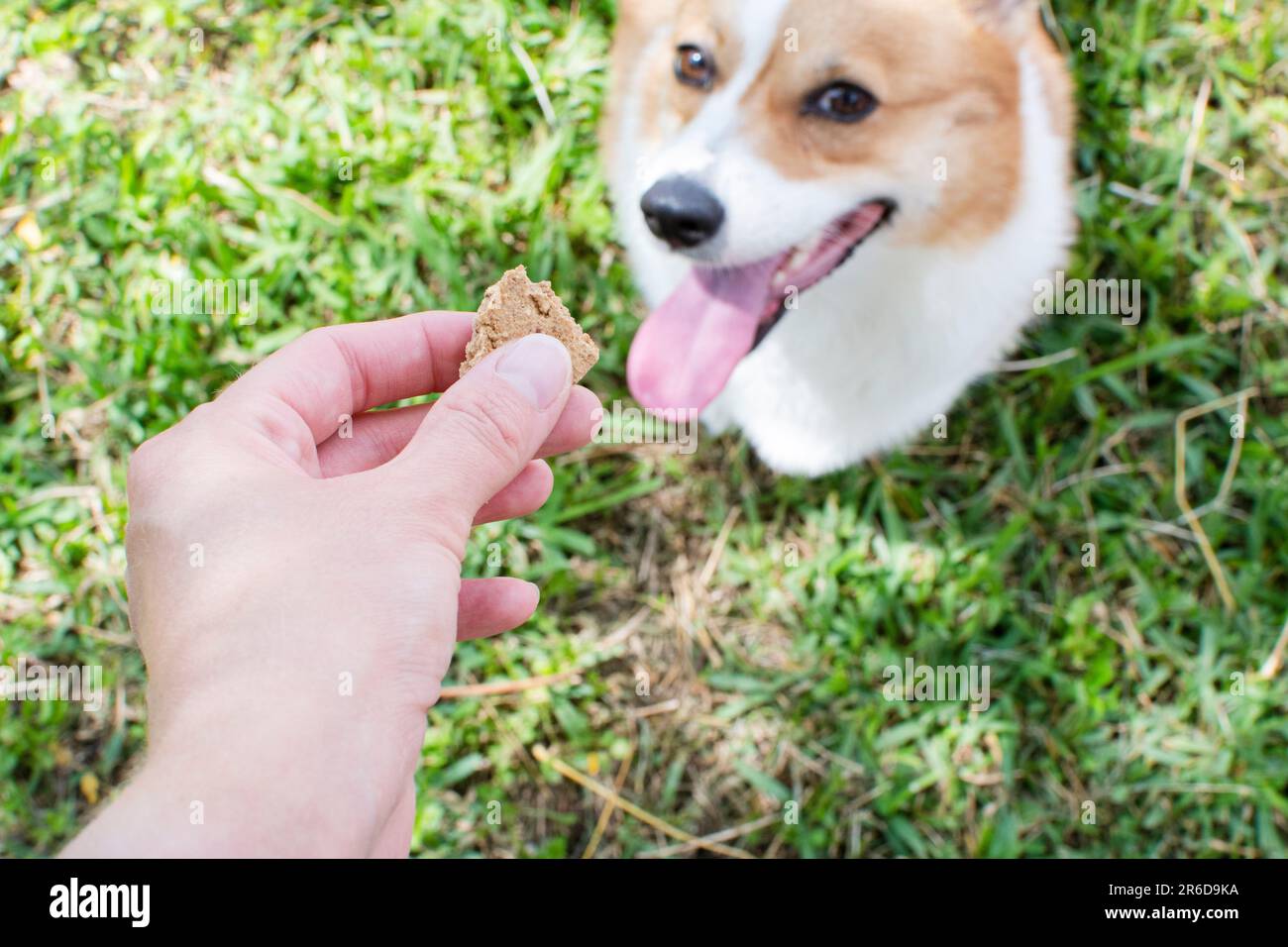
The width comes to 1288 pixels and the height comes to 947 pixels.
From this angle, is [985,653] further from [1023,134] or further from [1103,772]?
[1023,134]

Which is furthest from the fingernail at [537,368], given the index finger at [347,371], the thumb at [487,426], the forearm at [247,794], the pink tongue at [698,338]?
the pink tongue at [698,338]

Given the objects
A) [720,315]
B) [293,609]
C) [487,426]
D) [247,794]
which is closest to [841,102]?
[720,315]

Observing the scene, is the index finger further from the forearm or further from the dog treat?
the forearm

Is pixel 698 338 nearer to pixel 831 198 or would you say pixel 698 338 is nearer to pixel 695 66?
pixel 831 198

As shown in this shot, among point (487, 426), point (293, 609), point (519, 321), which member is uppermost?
point (519, 321)

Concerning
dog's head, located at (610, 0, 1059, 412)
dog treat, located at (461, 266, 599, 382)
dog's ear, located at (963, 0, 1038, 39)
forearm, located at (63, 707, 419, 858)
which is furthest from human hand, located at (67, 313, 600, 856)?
dog's ear, located at (963, 0, 1038, 39)
